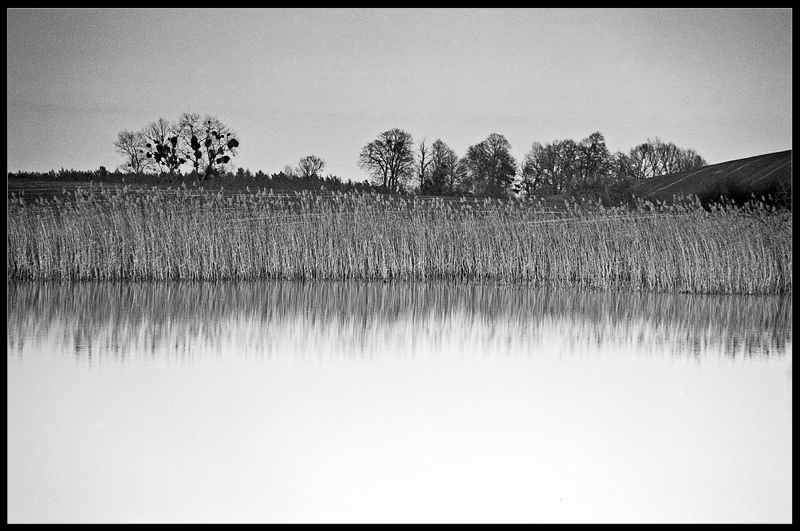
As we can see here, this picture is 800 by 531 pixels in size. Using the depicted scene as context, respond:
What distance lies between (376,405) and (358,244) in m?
7.08

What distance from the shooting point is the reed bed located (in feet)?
33.4

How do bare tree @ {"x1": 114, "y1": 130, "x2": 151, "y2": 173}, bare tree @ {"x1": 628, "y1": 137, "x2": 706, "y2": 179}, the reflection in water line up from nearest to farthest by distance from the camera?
the reflection in water → bare tree @ {"x1": 114, "y1": 130, "x2": 151, "y2": 173} → bare tree @ {"x1": 628, "y1": 137, "x2": 706, "y2": 179}

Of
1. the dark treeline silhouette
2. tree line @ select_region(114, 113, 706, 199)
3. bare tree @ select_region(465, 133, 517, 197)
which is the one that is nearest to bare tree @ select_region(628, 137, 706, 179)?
tree line @ select_region(114, 113, 706, 199)

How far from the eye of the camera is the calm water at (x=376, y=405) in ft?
10.5

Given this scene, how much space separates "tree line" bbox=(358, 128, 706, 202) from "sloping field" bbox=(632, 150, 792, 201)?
759 millimetres

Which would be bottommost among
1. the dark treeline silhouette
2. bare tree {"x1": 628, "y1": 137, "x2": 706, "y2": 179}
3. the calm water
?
the calm water

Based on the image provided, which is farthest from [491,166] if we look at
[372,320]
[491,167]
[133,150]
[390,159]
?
[372,320]

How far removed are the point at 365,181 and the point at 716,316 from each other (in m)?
16.3

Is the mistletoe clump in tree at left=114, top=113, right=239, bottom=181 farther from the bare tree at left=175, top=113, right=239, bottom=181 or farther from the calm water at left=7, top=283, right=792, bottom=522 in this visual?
the calm water at left=7, top=283, right=792, bottom=522

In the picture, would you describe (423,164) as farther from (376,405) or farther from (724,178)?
(376,405)

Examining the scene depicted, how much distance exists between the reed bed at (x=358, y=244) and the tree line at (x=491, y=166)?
1136cm

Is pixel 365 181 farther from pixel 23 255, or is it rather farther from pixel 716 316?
pixel 716 316

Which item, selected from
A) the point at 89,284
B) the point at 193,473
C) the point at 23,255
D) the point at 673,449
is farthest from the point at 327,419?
the point at 23,255

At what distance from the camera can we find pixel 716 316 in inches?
293
